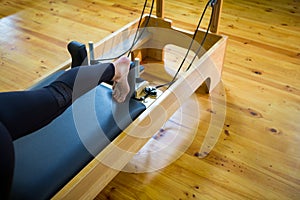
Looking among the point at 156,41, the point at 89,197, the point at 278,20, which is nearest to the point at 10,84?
the point at 156,41

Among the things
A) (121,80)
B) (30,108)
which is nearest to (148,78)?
(121,80)

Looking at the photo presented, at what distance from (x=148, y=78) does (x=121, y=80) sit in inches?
25.6

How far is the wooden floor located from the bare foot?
0.33 m

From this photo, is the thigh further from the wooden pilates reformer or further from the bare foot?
the bare foot

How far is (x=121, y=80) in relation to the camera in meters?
1.35

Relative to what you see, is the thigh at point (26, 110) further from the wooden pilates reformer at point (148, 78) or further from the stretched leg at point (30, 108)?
the wooden pilates reformer at point (148, 78)

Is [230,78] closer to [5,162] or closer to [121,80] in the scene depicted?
[121,80]

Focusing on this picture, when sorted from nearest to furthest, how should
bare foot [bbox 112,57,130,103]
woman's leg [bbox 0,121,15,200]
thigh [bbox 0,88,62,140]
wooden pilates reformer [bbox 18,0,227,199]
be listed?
woman's leg [bbox 0,121,15,200] → thigh [bbox 0,88,62,140] → wooden pilates reformer [bbox 18,0,227,199] → bare foot [bbox 112,57,130,103]

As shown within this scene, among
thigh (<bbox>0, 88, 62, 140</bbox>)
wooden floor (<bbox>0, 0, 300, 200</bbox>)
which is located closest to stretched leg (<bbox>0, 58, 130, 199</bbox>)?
thigh (<bbox>0, 88, 62, 140</bbox>)

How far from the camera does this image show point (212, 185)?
4.59 ft

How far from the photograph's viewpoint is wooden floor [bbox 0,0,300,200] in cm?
140

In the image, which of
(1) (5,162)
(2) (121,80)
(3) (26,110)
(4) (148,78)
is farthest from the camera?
(4) (148,78)

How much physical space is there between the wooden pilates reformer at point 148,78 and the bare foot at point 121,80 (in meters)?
0.11

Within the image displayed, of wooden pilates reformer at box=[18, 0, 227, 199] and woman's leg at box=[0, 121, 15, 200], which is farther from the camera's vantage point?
wooden pilates reformer at box=[18, 0, 227, 199]
